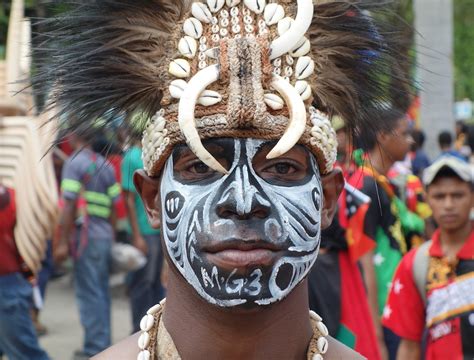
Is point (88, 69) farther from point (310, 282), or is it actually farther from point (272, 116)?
point (310, 282)

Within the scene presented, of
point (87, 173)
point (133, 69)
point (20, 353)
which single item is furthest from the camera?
point (87, 173)

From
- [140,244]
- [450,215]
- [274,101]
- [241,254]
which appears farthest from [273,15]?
[140,244]

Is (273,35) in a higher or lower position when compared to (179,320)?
higher

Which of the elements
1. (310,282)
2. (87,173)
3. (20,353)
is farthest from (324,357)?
(87,173)

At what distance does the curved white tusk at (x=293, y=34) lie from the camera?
2.94 meters

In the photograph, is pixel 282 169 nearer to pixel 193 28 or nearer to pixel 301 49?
pixel 301 49

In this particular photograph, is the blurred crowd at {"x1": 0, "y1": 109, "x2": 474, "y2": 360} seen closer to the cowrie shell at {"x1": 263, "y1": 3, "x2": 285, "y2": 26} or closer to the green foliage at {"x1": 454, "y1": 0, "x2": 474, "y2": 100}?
the cowrie shell at {"x1": 263, "y1": 3, "x2": 285, "y2": 26}

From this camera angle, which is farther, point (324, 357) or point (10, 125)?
point (10, 125)

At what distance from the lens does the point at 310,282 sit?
19.2ft

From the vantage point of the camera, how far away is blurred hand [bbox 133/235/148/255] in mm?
8961

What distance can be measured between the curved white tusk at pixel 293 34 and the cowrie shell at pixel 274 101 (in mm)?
124

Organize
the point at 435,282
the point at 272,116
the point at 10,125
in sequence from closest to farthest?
the point at 272,116 → the point at 435,282 → the point at 10,125

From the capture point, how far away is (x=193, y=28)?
3.00 meters

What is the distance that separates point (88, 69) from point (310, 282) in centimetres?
303
